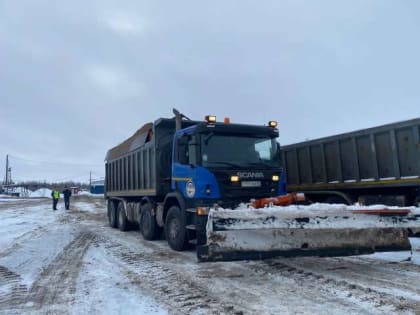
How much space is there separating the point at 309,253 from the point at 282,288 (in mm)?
732

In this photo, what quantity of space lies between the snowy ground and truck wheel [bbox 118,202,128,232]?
4667mm

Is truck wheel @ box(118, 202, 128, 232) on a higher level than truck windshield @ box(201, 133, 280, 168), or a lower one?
lower

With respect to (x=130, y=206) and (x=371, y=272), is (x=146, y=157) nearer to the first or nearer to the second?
(x=130, y=206)

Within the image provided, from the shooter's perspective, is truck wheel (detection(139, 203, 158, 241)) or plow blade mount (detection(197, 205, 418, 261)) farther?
truck wheel (detection(139, 203, 158, 241))

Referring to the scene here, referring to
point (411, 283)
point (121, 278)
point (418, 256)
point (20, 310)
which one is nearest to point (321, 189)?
point (418, 256)

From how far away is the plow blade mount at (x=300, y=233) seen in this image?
18.5ft

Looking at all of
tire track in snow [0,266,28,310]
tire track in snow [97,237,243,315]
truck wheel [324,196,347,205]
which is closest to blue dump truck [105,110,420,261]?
tire track in snow [97,237,243,315]

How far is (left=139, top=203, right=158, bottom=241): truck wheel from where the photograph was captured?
10.6m

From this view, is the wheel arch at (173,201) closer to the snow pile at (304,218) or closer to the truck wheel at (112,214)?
the snow pile at (304,218)

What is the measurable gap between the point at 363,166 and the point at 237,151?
362cm

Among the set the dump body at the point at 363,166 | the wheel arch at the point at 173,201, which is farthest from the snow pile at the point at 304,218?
the dump body at the point at 363,166

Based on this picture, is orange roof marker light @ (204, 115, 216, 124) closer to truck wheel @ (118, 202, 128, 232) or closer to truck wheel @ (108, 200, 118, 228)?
truck wheel @ (118, 202, 128, 232)

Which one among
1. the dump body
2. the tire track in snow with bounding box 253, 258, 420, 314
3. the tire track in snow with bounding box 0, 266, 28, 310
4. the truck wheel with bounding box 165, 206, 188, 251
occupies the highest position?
the dump body

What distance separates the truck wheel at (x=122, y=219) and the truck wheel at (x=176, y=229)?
490 centimetres
